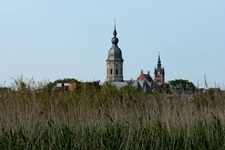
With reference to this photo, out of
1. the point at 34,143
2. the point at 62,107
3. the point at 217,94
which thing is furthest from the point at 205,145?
the point at 62,107

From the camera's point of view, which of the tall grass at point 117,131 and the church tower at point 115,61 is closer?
the tall grass at point 117,131

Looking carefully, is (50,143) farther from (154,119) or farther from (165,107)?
(165,107)

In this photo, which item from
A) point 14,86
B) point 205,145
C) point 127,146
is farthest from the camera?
point 14,86

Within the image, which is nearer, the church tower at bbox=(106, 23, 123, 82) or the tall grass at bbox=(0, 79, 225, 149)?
the tall grass at bbox=(0, 79, 225, 149)

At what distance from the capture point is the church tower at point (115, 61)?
9962 centimetres

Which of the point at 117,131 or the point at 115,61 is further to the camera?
the point at 115,61

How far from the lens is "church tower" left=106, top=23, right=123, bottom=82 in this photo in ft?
327

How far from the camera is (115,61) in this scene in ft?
332

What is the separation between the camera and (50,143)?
523 centimetres

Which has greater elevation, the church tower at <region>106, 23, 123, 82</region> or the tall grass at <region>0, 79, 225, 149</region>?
the church tower at <region>106, 23, 123, 82</region>

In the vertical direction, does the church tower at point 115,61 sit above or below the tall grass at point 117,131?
above

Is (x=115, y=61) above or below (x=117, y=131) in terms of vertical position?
above

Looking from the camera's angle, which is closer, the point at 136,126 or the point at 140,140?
the point at 140,140

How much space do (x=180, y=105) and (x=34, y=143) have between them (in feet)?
9.10
